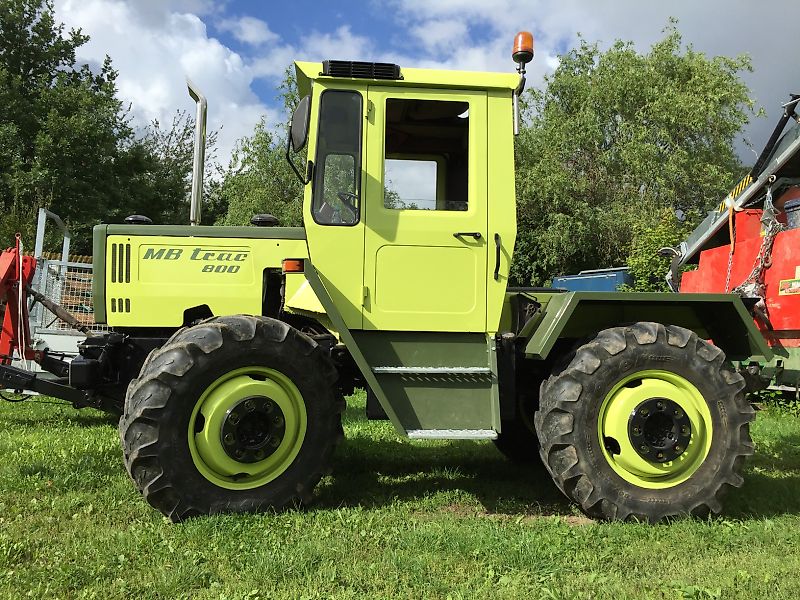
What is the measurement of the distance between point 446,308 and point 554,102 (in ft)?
69.4

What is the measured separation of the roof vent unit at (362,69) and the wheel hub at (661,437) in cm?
260

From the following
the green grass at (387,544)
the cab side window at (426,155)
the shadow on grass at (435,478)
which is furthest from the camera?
the shadow on grass at (435,478)

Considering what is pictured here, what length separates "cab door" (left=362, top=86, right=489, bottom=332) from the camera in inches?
160

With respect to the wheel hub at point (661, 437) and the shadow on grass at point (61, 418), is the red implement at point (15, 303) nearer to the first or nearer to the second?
the shadow on grass at point (61, 418)

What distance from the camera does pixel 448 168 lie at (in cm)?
448

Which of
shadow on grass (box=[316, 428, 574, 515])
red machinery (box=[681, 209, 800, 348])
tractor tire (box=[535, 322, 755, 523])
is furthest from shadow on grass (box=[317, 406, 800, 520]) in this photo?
red machinery (box=[681, 209, 800, 348])

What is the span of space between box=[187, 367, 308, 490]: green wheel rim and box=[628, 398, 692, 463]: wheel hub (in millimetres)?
2058

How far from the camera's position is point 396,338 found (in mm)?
4148

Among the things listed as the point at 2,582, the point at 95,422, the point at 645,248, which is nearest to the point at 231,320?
the point at 2,582

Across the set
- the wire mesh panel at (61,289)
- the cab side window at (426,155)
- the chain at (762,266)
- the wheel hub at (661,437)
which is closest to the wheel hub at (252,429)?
the cab side window at (426,155)

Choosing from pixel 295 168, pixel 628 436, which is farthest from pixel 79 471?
pixel 628 436

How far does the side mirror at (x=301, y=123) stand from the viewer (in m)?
3.95

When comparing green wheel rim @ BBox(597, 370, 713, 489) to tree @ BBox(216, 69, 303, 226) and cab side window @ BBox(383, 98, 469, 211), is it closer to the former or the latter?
cab side window @ BBox(383, 98, 469, 211)

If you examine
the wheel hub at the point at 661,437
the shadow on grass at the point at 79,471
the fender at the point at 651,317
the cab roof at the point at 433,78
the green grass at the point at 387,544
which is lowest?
the green grass at the point at 387,544
